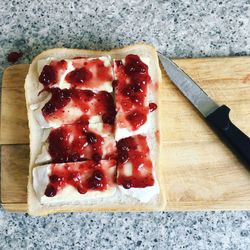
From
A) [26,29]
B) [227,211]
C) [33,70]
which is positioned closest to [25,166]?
[33,70]

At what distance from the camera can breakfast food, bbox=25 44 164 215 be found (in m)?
2.07

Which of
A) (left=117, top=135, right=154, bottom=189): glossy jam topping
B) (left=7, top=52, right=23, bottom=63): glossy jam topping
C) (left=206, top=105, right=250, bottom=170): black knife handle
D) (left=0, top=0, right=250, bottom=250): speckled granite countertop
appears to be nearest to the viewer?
(left=117, top=135, right=154, bottom=189): glossy jam topping

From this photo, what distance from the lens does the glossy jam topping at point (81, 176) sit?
6.76 feet

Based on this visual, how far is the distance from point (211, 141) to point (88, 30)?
77 cm

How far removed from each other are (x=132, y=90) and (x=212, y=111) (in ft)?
1.19

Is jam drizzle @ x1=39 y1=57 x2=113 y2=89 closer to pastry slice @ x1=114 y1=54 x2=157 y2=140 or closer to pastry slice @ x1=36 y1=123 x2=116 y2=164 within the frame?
pastry slice @ x1=114 y1=54 x2=157 y2=140

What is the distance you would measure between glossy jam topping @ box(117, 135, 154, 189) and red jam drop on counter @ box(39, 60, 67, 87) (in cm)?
37

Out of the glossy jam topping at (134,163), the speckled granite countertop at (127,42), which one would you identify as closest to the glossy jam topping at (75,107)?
the glossy jam topping at (134,163)

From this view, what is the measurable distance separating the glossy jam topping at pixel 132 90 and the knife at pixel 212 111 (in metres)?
0.15

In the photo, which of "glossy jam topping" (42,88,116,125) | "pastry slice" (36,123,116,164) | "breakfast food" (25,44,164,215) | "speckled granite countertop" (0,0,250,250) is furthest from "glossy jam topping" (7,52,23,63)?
"pastry slice" (36,123,116,164)

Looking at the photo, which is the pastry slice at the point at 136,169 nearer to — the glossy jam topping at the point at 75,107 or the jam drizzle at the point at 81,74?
the glossy jam topping at the point at 75,107

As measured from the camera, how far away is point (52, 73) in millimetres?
2123

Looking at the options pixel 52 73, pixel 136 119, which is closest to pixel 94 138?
pixel 136 119

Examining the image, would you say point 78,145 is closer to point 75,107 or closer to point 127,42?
point 75,107
